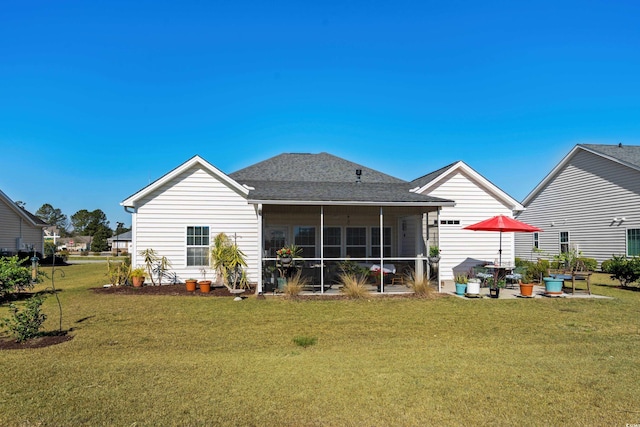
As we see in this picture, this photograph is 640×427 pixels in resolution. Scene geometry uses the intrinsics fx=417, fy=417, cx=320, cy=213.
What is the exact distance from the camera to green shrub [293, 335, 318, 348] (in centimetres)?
673

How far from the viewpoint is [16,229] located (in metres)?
29.8

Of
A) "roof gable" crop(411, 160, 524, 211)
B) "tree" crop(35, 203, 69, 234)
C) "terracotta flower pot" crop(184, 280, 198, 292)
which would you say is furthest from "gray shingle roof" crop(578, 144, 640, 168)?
"tree" crop(35, 203, 69, 234)

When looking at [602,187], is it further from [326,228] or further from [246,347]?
[246,347]

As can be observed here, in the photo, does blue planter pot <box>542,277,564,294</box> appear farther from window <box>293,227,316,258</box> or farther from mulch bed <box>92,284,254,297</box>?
mulch bed <box>92,284,254,297</box>

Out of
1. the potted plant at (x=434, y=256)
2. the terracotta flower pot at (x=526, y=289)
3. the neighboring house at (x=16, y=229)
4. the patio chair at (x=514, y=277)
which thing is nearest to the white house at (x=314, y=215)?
the potted plant at (x=434, y=256)

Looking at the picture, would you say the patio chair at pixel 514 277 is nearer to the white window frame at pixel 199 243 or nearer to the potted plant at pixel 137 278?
the white window frame at pixel 199 243

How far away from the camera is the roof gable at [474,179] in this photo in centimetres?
1669

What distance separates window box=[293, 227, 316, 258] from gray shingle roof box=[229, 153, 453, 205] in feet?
6.05

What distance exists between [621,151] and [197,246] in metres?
22.1

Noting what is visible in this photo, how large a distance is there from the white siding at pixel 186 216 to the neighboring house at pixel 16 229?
1927cm

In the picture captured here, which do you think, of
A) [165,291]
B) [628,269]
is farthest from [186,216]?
[628,269]

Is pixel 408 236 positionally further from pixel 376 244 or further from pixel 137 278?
pixel 137 278

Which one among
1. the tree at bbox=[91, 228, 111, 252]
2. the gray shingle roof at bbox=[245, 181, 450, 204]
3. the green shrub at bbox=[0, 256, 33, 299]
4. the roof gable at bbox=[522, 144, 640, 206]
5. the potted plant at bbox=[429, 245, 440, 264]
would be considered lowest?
the tree at bbox=[91, 228, 111, 252]

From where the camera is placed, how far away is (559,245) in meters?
24.8
